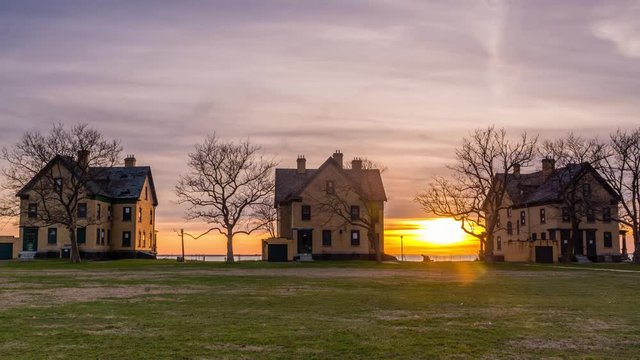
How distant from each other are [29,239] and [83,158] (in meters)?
16.1

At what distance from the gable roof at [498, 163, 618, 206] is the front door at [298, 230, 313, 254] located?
23.4 m

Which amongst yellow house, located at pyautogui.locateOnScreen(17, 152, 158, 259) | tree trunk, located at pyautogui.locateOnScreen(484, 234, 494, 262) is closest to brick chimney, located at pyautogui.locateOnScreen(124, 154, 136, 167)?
yellow house, located at pyautogui.locateOnScreen(17, 152, 158, 259)

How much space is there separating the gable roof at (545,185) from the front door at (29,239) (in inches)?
2099

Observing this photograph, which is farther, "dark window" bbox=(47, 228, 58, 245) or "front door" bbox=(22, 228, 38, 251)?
"front door" bbox=(22, 228, 38, 251)

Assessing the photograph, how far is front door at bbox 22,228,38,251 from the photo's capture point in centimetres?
7219

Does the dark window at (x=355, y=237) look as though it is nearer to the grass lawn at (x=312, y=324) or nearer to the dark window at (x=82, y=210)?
the dark window at (x=82, y=210)

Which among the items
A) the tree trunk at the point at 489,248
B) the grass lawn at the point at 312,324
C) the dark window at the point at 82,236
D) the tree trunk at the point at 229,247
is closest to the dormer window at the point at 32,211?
the dark window at the point at 82,236

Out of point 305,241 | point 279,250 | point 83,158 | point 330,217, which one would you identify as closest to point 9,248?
point 83,158

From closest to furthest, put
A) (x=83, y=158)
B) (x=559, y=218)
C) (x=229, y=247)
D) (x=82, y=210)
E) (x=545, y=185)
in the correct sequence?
(x=83, y=158), (x=229, y=247), (x=82, y=210), (x=559, y=218), (x=545, y=185)

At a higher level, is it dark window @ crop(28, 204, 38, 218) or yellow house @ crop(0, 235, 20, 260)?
dark window @ crop(28, 204, 38, 218)

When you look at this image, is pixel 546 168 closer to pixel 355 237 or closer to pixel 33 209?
pixel 355 237

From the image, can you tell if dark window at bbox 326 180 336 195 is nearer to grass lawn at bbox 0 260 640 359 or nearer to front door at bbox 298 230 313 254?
front door at bbox 298 230 313 254

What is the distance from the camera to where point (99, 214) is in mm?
74062

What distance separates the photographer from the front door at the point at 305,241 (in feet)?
236
